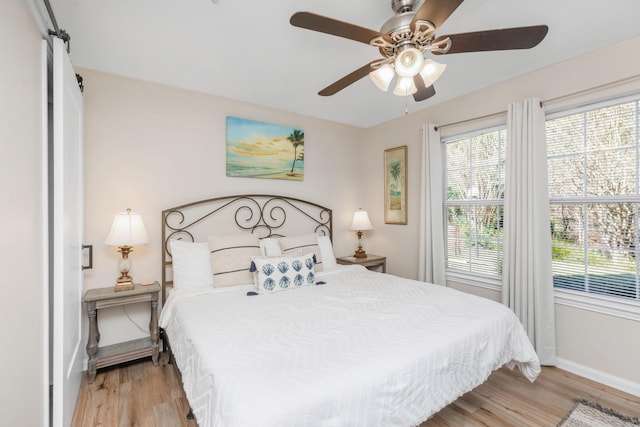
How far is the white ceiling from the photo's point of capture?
175 cm

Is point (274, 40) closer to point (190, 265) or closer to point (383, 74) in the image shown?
point (383, 74)

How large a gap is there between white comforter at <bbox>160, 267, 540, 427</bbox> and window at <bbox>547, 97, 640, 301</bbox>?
40.3 inches

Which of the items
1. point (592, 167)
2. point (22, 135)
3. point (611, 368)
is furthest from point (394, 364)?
point (592, 167)

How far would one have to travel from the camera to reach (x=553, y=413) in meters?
1.89

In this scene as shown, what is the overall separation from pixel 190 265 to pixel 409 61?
2.24 m

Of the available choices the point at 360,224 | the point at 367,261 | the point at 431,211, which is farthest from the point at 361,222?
the point at 431,211

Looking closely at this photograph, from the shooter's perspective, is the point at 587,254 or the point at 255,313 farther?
the point at 587,254

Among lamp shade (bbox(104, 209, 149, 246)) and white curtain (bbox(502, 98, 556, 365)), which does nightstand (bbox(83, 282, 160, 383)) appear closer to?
lamp shade (bbox(104, 209, 149, 246))

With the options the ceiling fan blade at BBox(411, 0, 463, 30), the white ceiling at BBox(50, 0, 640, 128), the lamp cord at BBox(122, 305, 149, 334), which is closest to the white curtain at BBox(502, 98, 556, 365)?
the white ceiling at BBox(50, 0, 640, 128)

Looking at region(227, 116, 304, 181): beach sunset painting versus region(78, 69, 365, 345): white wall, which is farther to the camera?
region(227, 116, 304, 181): beach sunset painting

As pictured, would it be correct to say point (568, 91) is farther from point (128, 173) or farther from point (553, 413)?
point (128, 173)

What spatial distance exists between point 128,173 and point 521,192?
3.47 m

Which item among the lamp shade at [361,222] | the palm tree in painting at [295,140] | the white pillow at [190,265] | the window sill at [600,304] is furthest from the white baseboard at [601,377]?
the palm tree in painting at [295,140]

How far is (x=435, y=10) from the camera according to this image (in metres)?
1.25
